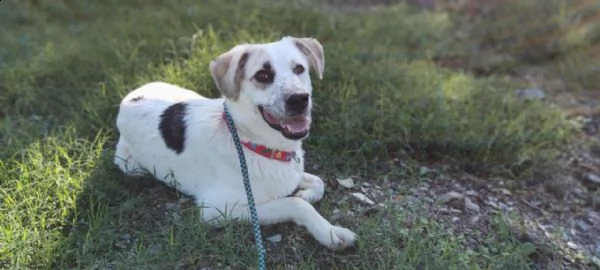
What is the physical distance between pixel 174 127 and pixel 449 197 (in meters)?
1.79

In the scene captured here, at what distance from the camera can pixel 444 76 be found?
5398mm

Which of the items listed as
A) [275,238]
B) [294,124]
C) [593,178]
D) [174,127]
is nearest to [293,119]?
[294,124]

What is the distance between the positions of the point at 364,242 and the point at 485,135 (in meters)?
1.79

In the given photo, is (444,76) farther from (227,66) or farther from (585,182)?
(227,66)

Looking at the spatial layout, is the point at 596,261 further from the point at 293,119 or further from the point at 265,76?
the point at 265,76

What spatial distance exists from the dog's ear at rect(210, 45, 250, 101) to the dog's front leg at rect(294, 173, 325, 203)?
0.70 metres

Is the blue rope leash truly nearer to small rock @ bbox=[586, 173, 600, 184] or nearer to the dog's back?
the dog's back

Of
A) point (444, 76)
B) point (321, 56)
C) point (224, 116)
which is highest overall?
point (321, 56)

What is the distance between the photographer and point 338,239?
10.0 ft

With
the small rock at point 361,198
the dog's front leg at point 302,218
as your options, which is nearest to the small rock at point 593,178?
the small rock at point 361,198

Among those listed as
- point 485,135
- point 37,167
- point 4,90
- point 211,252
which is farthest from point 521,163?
point 4,90

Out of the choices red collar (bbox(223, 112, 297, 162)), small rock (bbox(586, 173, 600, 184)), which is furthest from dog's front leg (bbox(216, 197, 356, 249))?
small rock (bbox(586, 173, 600, 184))

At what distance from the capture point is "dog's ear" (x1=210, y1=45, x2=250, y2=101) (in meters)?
3.18

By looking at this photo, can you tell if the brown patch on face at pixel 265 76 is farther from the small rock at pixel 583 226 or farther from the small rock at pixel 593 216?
the small rock at pixel 593 216
